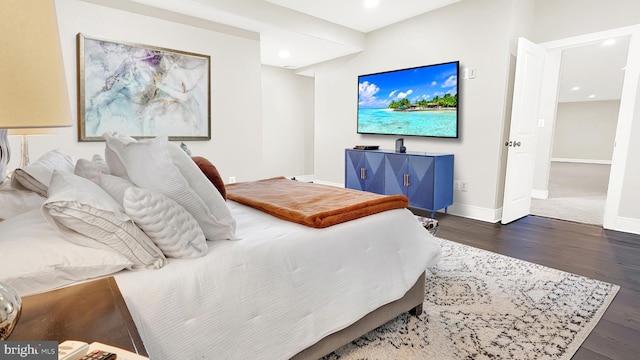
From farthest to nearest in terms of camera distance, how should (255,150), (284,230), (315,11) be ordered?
(255,150) → (315,11) → (284,230)

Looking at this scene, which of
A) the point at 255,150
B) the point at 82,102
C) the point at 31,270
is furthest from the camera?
the point at 255,150

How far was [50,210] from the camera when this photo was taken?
3.05 ft

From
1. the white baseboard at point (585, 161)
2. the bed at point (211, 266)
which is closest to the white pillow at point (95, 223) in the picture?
the bed at point (211, 266)

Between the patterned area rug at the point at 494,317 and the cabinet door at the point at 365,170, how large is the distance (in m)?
2.01

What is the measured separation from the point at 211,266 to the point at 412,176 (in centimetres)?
329

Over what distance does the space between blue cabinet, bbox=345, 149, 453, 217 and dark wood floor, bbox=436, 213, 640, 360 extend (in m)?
0.34

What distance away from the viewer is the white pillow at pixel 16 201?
4.03ft

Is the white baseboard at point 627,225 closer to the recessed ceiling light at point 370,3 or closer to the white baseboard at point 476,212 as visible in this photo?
the white baseboard at point 476,212

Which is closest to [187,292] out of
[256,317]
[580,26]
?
[256,317]

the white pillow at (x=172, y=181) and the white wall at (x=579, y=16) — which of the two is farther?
the white wall at (x=579, y=16)

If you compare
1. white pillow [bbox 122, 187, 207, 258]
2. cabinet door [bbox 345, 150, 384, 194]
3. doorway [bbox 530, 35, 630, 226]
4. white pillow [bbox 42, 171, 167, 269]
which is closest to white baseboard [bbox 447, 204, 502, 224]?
doorway [bbox 530, 35, 630, 226]

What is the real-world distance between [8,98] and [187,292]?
80 cm

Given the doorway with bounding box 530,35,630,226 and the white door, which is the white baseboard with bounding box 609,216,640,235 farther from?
the white door

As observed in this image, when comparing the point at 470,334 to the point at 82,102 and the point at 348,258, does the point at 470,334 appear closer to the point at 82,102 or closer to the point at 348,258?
the point at 348,258
